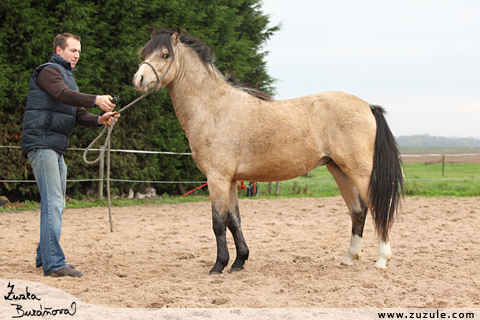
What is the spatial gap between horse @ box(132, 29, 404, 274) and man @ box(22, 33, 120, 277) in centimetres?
64

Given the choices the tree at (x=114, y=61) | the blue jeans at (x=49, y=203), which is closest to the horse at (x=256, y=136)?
the blue jeans at (x=49, y=203)

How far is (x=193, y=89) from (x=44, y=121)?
4.29ft

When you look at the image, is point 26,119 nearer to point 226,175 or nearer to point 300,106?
point 226,175

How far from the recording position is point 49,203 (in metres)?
3.35

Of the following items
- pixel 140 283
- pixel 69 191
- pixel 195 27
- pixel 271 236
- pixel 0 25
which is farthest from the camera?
pixel 195 27

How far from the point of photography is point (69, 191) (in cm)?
849

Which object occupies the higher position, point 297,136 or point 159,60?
point 159,60

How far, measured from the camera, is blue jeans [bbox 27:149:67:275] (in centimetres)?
332

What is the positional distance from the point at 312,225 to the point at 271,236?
1.10 meters

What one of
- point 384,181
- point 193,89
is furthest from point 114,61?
point 384,181

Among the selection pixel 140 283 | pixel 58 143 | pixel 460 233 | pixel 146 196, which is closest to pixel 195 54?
pixel 58 143

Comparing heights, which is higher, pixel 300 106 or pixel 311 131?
pixel 300 106

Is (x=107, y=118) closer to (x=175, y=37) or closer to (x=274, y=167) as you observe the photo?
(x=175, y=37)

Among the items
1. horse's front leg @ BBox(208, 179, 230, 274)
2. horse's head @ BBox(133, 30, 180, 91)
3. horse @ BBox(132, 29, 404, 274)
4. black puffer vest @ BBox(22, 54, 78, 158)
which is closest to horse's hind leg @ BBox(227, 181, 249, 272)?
horse @ BBox(132, 29, 404, 274)
